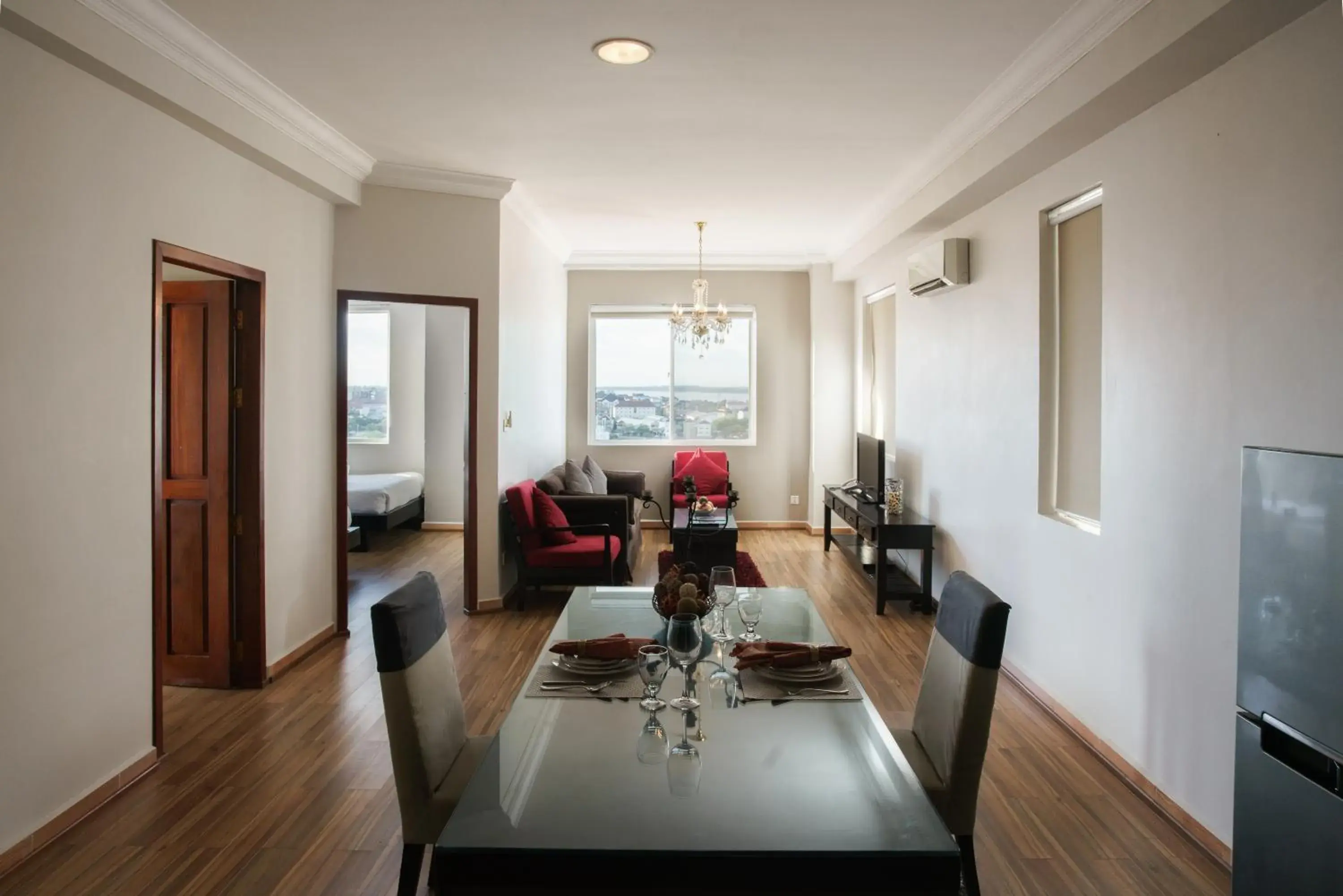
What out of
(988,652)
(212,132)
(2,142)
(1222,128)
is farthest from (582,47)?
(988,652)

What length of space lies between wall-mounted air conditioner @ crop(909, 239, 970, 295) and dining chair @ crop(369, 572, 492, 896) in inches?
153

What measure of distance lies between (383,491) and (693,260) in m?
3.89

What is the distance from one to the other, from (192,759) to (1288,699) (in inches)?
142

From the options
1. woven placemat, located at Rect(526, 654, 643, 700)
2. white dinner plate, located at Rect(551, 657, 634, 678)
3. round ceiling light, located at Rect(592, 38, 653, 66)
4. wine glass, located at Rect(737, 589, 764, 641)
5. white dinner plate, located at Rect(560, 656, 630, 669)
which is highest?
round ceiling light, located at Rect(592, 38, 653, 66)

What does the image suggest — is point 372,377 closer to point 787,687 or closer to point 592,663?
point 592,663

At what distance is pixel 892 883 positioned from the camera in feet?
4.15

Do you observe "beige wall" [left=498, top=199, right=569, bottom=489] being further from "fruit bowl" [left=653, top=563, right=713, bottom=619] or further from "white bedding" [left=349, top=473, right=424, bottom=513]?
"fruit bowl" [left=653, top=563, right=713, bottom=619]

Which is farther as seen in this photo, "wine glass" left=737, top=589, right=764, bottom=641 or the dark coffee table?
the dark coffee table

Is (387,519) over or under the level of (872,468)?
under

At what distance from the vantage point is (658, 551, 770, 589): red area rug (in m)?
5.93

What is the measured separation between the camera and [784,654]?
6.77 feet

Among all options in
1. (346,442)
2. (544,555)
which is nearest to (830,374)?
(544,555)

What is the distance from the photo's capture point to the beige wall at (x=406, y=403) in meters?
8.64

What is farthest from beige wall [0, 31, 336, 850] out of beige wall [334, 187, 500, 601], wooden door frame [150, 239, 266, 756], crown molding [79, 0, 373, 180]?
beige wall [334, 187, 500, 601]
